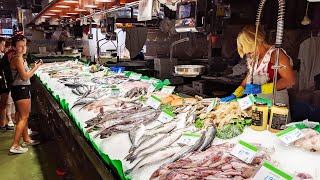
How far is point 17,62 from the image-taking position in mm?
5105

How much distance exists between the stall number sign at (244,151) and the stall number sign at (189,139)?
298 millimetres

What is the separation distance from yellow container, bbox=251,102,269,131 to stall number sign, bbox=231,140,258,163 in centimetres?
29

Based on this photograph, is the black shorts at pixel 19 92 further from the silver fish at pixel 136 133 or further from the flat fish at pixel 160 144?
the flat fish at pixel 160 144

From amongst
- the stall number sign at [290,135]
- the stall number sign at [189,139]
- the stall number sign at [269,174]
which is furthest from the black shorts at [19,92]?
the stall number sign at [269,174]

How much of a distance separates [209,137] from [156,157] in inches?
16.1

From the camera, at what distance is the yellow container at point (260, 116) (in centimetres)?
198

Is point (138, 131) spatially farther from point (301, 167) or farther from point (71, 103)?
point (71, 103)

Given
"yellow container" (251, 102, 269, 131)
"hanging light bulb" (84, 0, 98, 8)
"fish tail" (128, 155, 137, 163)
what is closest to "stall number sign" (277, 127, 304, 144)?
"yellow container" (251, 102, 269, 131)

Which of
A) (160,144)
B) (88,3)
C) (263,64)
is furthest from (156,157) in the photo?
(88,3)

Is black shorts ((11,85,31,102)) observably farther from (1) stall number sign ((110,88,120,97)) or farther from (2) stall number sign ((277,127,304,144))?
(2) stall number sign ((277,127,304,144))

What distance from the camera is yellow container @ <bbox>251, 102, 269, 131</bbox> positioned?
1.98 m

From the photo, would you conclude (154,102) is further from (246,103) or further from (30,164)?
(30,164)

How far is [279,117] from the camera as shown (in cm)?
193

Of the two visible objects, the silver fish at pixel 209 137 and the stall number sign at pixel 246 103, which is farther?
the stall number sign at pixel 246 103
